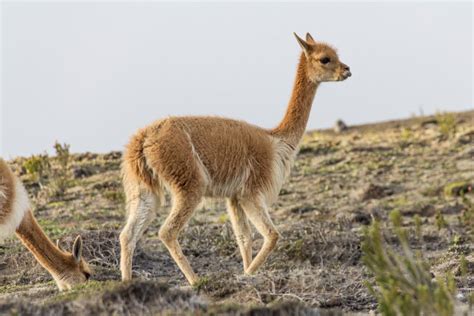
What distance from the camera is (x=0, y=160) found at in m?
9.16

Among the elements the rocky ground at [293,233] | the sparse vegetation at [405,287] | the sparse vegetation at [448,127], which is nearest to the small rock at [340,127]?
the rocky ground at [293,233]

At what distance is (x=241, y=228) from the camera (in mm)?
9844

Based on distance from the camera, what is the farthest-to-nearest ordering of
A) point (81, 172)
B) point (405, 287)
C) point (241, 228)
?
point (81, 172) < point (241, 228) < point (405, 287)

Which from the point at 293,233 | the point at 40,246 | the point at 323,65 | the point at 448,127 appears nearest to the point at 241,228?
the point at 40,246

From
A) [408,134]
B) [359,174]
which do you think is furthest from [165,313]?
[408,134]

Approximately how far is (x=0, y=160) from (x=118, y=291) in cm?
356

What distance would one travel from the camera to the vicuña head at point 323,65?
1071cm

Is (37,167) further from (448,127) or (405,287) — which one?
(405,287)

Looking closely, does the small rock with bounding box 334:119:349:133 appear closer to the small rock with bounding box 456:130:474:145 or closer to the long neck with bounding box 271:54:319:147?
the small rock with bounding box 456:130:474:145

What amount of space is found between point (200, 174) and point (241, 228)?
3.29ft

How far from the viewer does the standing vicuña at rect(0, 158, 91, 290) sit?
9156 mm

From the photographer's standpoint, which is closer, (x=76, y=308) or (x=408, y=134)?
(x=76, y=308)

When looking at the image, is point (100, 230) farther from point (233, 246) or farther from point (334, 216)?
point (334, 216)

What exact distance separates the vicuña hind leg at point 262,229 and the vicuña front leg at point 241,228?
0.34 metres
